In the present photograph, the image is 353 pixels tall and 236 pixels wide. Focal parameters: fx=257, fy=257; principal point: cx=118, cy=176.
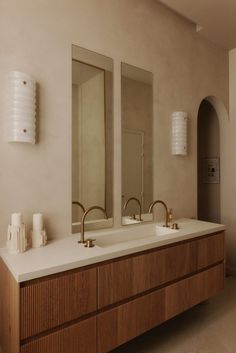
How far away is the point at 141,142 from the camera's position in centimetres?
237

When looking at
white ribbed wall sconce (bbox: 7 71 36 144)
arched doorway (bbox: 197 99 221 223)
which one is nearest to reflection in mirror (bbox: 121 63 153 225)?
white ribbed wall sconce (bbox: 7 71 36 144)

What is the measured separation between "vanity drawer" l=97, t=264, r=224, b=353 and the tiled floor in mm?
285

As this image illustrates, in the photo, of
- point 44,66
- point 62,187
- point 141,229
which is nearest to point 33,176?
point 62,187

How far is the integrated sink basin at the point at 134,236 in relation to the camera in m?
1.89

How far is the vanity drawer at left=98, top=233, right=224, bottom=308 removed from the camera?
1478 mm

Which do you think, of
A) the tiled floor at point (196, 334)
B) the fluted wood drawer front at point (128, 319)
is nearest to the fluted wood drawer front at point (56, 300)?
the fluted wood drawer front at point (128, 319)

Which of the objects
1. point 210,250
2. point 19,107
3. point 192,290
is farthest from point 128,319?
point 19,107

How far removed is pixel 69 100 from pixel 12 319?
141 cm

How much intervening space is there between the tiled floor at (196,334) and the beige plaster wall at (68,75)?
2.99ft

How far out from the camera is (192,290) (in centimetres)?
200

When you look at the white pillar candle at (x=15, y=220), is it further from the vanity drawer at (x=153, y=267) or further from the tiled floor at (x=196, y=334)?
the tiled floor at (x=196, y=334)

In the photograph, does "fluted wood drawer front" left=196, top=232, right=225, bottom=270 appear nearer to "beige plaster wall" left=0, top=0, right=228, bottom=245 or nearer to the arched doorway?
"beige plaster wall" left=0, top=0, right=228, bottom=245

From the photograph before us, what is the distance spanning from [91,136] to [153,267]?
3.53ft

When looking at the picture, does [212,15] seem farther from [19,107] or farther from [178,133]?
[19,107]
